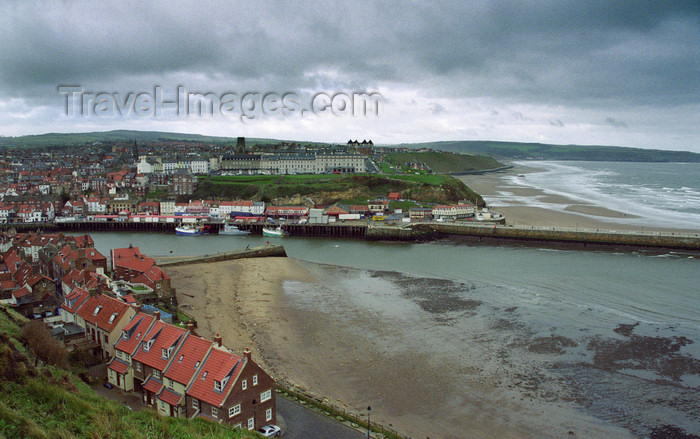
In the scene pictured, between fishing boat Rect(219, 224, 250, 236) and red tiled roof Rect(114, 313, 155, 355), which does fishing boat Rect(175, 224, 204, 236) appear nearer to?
fishing boat Rect(219, 224, 250, 236)

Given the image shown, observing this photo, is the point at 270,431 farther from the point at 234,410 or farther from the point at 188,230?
the point at 188,230

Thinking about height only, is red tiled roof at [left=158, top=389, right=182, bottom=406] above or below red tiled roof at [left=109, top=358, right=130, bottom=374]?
below

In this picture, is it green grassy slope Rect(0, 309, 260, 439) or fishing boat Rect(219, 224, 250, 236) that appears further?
fishing boat Rect(219, 224, 250, 236)

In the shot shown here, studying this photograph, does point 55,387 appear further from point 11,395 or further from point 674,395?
point 674,395

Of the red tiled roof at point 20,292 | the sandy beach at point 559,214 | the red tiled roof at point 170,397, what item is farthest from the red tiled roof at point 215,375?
the sandy beach at point 559,214

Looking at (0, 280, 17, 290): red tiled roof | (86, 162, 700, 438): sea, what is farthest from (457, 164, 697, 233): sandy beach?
(0, 280, 17, 290): red tiled roof

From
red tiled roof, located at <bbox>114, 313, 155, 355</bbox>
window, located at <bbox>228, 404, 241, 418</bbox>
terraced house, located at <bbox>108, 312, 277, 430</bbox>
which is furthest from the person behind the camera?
red tiled roof, located at <bbox>114, 313, 155, 355</bbox>

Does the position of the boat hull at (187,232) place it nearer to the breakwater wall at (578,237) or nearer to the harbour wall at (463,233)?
the harbour wall at (463,233)
